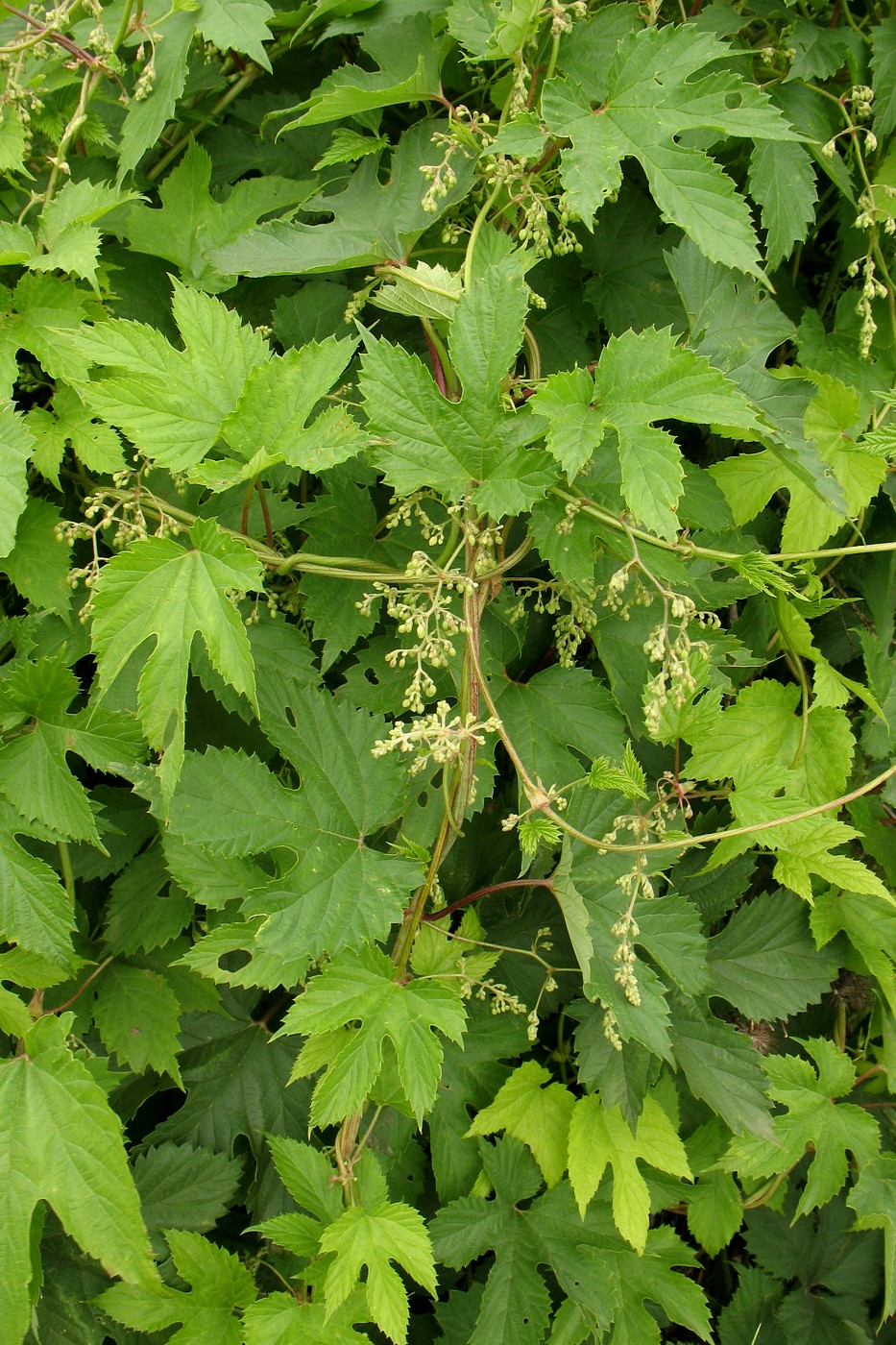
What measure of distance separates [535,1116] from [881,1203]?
0.66 m

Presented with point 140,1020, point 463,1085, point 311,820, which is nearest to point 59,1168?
point 140,1020

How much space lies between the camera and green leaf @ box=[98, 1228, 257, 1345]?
135 cm

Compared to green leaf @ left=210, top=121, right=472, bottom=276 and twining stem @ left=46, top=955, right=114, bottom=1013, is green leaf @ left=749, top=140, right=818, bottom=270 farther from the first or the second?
twining stem @ left=46, top=955, right=114, bottom=1013

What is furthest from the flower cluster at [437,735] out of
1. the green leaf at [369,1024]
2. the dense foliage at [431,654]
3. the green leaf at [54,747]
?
the green leaf at [54,747]

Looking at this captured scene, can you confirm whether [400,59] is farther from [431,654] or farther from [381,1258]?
[381,1258]

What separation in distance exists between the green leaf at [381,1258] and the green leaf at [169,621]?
621 mm

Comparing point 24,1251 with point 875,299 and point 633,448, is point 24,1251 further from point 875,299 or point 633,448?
point 875,299

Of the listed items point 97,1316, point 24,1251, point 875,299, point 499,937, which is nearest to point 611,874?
point 499,937

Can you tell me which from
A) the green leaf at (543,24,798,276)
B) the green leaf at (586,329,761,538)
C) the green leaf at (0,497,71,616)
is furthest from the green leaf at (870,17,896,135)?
the green leaf at (0,497,71,616)

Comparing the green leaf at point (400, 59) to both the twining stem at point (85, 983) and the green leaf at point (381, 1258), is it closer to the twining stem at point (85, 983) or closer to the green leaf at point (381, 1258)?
the twining stem at point (85, 983)

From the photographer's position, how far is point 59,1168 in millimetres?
1173

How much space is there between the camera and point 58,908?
1.26m

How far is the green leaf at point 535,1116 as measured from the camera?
4.95ft

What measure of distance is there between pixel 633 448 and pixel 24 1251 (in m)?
1.23
